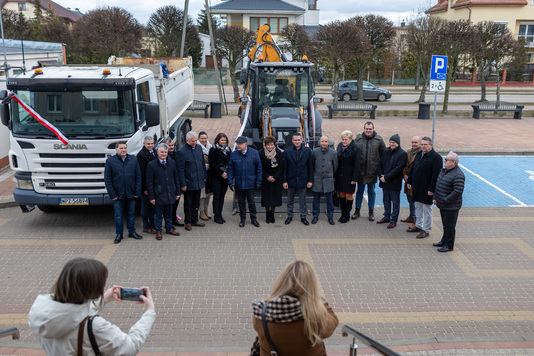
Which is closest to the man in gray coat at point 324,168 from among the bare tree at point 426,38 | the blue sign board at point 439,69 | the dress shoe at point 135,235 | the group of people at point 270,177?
the group of people at point 270,177

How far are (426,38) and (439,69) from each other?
55.1 ft

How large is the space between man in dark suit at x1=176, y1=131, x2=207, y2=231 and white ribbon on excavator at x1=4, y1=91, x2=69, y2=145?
2036 mm

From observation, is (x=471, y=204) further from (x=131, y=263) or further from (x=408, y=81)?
(x=408, y=81)

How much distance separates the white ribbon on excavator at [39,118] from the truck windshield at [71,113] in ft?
0.23

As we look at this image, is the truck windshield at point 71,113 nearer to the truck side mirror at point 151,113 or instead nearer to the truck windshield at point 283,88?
the truck side mirror at point 151,113

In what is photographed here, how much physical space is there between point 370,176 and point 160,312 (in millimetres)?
Answer: 5082

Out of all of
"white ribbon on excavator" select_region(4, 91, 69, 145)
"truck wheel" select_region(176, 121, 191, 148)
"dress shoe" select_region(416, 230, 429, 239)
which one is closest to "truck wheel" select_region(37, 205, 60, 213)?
"white ribbon on excavator" select_region(4, 91, 69, 145)

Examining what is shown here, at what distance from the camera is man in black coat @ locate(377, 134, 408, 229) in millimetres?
8984

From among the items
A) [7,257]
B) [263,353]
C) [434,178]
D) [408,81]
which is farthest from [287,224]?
[408,81]

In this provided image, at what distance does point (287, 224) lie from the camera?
956 cm

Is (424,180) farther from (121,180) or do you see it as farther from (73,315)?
(73,315)

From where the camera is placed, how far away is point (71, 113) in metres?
8.73

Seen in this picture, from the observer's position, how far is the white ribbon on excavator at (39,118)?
27.9ft

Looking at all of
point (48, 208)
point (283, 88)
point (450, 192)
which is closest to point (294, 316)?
point (450, 192)
